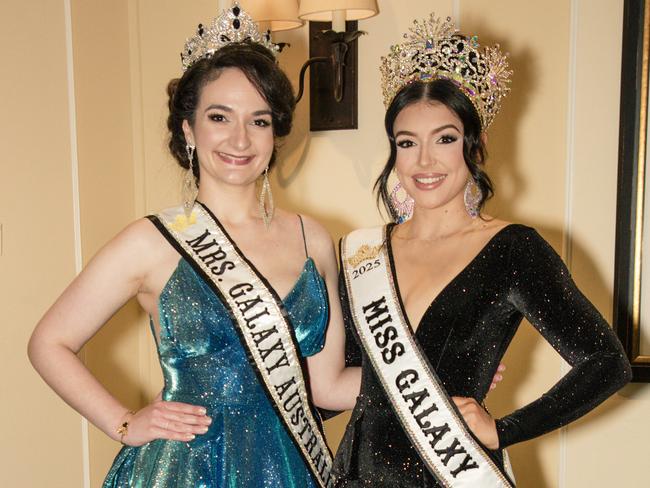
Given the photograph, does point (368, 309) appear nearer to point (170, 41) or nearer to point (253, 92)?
point (253, 92)

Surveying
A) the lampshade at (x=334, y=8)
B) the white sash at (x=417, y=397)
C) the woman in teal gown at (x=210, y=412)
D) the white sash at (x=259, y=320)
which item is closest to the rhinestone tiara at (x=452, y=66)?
the white sash at (x=417, y=397)

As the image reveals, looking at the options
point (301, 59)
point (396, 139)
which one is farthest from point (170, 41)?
point (396, 139)

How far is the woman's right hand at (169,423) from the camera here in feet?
4.89

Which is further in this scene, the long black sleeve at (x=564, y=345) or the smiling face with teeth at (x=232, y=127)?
the smiling face with teeth at (x=232, y=127)

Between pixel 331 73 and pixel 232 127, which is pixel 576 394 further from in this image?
pixel 331 73

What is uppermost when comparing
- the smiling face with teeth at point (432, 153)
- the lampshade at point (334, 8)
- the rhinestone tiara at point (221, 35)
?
the lampshade at point (334, 8)

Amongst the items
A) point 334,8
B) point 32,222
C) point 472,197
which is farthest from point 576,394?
point 32,222

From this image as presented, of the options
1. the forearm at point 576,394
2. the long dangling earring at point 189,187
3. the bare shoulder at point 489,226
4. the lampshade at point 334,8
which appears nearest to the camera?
the forearm at point 576,394

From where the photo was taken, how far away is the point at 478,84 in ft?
4.88

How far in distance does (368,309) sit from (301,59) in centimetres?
133

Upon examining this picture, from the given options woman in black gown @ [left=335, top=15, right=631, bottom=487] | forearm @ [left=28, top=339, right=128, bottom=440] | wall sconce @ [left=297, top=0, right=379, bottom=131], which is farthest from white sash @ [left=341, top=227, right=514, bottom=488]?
wall sconce @ [left=297, top=0, right=379, bottom=131]

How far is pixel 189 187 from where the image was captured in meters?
1.68

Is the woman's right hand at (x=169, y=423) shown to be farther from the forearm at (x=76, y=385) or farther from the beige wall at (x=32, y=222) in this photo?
the beige wall at (x=32, y=222)

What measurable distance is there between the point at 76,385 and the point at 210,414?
27cm
